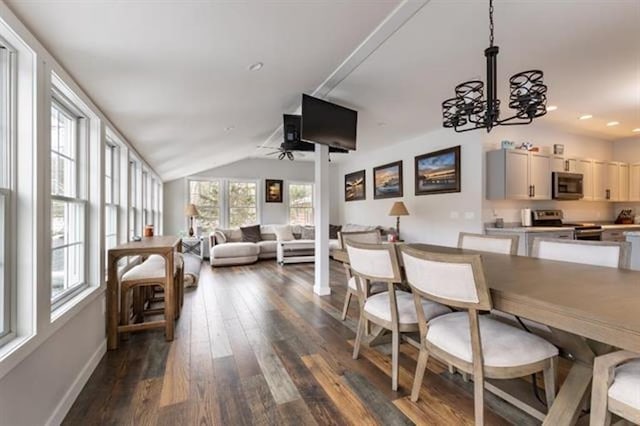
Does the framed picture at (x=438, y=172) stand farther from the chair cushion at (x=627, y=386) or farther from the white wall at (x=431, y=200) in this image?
the chair cushion at (x=627, y=386)

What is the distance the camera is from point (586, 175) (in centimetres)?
529

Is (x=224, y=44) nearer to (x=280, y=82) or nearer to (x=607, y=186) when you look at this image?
(x=280, y=82)

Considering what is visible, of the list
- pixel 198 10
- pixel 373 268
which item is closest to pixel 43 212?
pixel 198 10

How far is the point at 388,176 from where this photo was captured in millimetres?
6730

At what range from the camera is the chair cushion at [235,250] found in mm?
6328

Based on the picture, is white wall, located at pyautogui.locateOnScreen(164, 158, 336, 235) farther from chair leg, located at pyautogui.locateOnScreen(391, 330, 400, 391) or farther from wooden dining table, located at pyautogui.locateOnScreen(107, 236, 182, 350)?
chair leg, located at pyautogui.locateOnScreen(391, 330, 400, 391)

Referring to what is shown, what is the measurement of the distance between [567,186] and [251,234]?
254 inches

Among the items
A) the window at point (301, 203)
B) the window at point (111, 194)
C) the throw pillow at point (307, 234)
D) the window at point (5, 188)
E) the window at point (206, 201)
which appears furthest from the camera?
the window at point (301, 203)

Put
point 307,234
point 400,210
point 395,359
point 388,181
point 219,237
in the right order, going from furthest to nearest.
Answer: point 307,234 < point 219,237 < point 388,181 < point 400,210 < point 395,359

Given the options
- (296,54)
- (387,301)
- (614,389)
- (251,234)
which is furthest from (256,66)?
(251,234)

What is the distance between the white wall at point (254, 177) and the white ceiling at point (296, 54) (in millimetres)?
3723

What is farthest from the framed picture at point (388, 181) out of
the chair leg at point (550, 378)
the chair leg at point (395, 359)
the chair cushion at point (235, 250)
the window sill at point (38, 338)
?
the window sill at point (38, 338)

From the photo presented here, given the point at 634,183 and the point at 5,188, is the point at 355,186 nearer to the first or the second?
the point at 634,183

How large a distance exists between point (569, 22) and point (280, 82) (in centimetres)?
244
